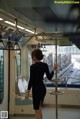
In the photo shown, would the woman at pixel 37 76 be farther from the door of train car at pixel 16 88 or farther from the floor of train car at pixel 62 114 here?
the floor of train car at pixel 62 114

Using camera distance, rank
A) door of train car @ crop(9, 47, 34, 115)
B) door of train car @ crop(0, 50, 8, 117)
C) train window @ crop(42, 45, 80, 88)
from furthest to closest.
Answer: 1. train window @ crop(42, 45, 80, 88)
2. door of train car @ crop(9, 47, 34, 115)
3. door of train car @ crop(0, 50, 8, 117)

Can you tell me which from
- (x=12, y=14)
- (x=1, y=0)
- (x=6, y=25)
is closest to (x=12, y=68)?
(x=6, y=25)

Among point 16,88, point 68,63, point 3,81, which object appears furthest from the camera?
point 68,63

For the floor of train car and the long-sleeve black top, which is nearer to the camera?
the long-sleeve black top

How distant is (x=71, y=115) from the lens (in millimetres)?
6309

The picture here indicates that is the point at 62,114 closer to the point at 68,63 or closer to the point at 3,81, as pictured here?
the point at 3,81

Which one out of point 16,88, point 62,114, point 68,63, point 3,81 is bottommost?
point 62,114

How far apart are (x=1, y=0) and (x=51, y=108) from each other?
4873mm

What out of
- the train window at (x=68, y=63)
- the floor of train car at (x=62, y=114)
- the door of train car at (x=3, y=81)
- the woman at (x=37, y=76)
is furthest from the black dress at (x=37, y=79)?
the train window at (x=68, y=63)

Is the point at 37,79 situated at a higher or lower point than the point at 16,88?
higher

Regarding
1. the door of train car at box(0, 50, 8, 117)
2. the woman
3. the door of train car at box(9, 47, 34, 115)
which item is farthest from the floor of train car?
the woman

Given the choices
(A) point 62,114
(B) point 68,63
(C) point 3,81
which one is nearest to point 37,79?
(C) point 3,81

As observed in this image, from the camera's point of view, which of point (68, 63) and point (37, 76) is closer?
point (37, 76)

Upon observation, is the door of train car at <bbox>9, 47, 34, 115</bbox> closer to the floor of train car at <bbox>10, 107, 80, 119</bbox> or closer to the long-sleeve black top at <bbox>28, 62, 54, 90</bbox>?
the floor of train car at <bbox>10, 107, 80, 119</bbox>
